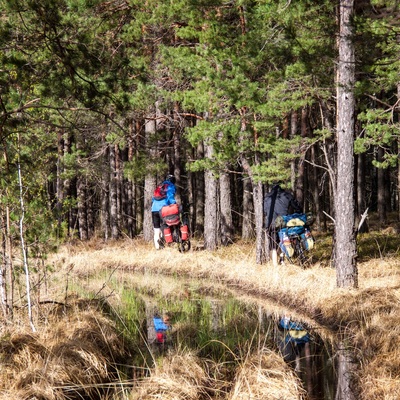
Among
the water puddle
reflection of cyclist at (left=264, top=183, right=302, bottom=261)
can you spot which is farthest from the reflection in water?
reflection of cyclist at (left=264, top=183, right=302, bottom=261)

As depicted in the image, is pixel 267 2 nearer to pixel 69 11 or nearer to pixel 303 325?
pixel 69 11

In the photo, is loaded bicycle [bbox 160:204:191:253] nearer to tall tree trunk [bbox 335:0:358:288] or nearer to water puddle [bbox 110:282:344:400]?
water puddle [bbox 110:282:344:400]

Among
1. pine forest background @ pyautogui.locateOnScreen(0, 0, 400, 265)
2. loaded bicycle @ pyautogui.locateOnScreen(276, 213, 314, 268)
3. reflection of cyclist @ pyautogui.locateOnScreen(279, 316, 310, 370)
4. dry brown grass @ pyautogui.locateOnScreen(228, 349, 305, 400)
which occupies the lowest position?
reflection of cyclist @ pyautogui.locateOnScreen(279, 316, 310, 370)

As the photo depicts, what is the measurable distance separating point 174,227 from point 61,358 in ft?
33.8

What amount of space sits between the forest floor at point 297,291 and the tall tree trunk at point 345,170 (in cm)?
42

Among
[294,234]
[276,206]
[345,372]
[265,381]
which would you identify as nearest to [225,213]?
[276,206]

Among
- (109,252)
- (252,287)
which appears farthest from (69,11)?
(109,252)

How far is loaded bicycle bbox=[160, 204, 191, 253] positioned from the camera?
16.2 m

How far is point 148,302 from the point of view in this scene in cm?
1095

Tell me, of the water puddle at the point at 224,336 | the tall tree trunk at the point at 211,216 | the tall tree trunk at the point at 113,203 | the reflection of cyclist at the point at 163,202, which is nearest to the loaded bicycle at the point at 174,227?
the reflection of cyclist at the point at 163,202

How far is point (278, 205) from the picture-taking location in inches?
489

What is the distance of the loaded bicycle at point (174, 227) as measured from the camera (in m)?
16.2

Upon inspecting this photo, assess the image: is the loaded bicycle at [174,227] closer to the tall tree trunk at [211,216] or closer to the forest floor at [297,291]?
the forest floor at [297,291]

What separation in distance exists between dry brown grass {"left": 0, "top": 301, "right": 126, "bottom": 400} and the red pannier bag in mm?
8058
